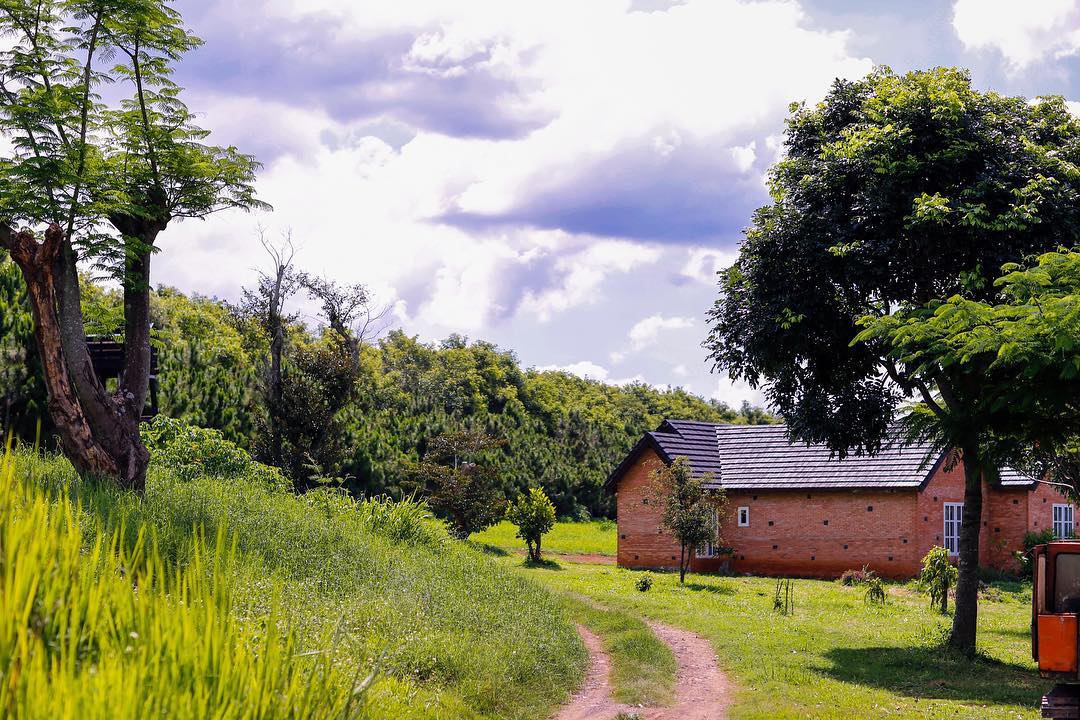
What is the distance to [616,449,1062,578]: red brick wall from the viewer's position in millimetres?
31266

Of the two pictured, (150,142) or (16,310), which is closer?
(150,142)

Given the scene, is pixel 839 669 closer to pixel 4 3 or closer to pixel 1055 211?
pixel 1055 211

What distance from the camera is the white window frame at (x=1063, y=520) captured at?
35.8 metres

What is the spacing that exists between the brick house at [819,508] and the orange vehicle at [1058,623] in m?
21.0

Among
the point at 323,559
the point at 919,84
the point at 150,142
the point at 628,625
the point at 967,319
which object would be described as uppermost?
the point at 919,84

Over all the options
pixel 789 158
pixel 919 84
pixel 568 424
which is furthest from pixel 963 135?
pixel 568 424

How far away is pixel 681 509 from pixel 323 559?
52.8 feet

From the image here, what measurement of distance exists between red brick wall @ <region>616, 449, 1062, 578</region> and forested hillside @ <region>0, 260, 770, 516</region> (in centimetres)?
645

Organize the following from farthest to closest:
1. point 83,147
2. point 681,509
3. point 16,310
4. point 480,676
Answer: point 681,509 < point 16,310 < point 83,147 < point 480,676

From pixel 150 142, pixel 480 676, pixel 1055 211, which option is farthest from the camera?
pixel 150 142

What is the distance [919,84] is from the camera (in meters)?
15.3

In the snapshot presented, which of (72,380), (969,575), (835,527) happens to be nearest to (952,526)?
(835,527)

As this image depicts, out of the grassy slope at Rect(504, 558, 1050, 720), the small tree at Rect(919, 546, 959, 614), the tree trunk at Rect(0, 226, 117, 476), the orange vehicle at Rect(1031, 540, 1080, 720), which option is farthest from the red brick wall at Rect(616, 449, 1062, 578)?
the orange vehicle at Rect(1031, 540, 1080, 720)

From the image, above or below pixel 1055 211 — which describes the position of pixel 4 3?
above
